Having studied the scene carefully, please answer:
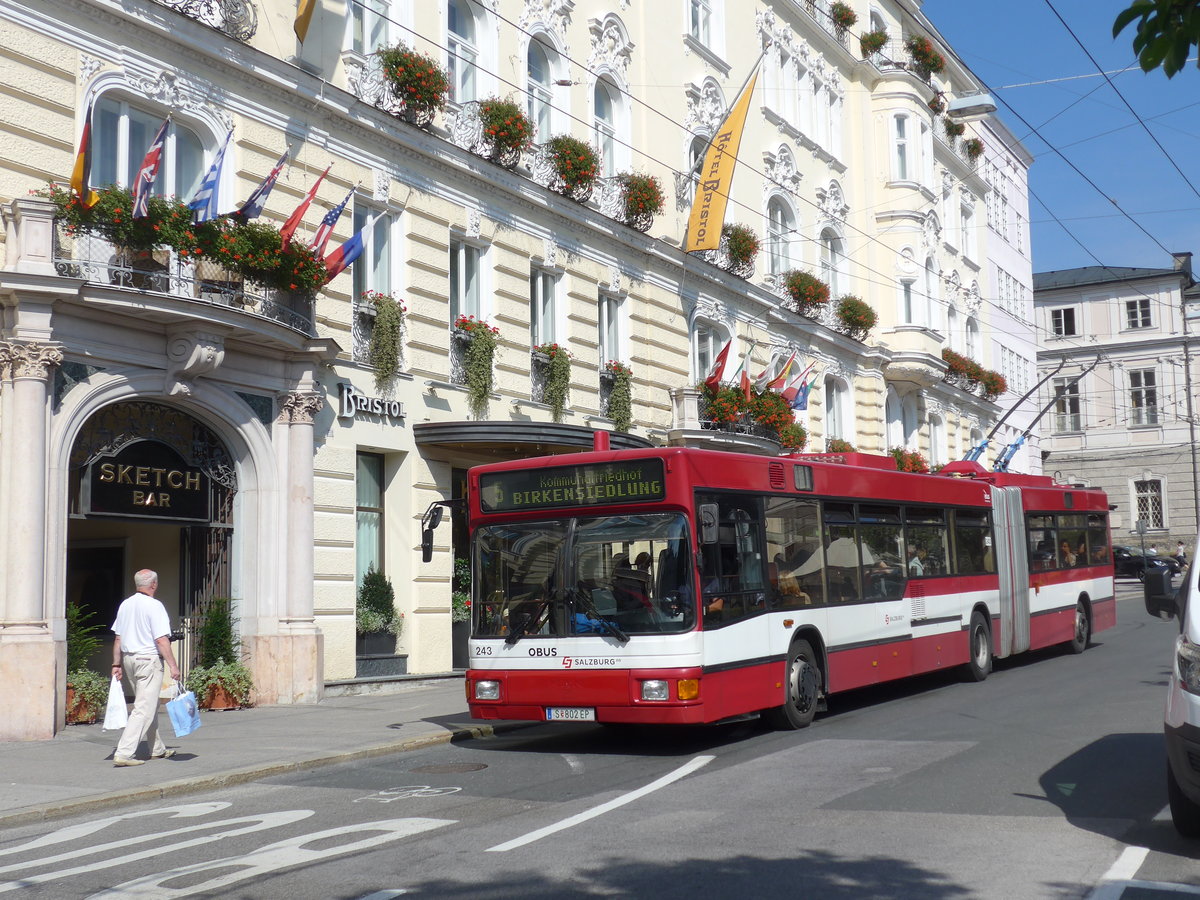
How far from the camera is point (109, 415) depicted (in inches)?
627

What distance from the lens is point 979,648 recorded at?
775 inches

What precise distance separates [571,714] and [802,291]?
22.3m

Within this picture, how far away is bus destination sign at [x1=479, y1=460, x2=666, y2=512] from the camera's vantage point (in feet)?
41.6

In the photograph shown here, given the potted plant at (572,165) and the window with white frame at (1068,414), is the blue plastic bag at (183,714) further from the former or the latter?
the window with white frame at (1068,414)

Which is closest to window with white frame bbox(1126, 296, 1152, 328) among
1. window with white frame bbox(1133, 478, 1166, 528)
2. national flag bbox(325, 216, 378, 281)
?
window with white frame bbox(1133, 478, 1166, 528)

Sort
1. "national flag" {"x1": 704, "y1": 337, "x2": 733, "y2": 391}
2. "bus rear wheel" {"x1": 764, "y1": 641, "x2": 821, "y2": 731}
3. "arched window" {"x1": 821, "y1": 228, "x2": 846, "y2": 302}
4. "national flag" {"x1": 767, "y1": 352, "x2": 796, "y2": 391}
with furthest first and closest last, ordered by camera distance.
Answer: "arched window" {"x1": 821, "y1": 228, "x2": 846, "y2": 302} → "national flag" {"x1": 767, "y1": 352, "x2": 796, "y2": 391} → "national flag" {"x1": 704, "y1": 337, "x2": 733, "y2": 391} → "bus rear wheel" {"x1": 764, "y1": 641, "x2": 821, "y2": 731}

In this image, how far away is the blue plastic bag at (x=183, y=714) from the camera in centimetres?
1196

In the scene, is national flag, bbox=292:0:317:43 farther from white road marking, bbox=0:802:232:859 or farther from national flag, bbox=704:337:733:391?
national flag, bbox=704:337:733:391

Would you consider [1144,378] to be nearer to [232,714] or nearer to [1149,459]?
[1149,459]

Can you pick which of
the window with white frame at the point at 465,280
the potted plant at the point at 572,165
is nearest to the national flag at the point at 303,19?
the window with white frame at the point at 465,280

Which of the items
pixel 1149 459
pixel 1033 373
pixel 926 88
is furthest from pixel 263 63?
pixel 1149 459

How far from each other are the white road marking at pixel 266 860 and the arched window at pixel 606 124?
61.4 ft

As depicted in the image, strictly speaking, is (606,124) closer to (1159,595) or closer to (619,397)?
Result: (619,397)

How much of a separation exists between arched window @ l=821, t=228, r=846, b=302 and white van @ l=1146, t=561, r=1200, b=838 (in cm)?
2893
